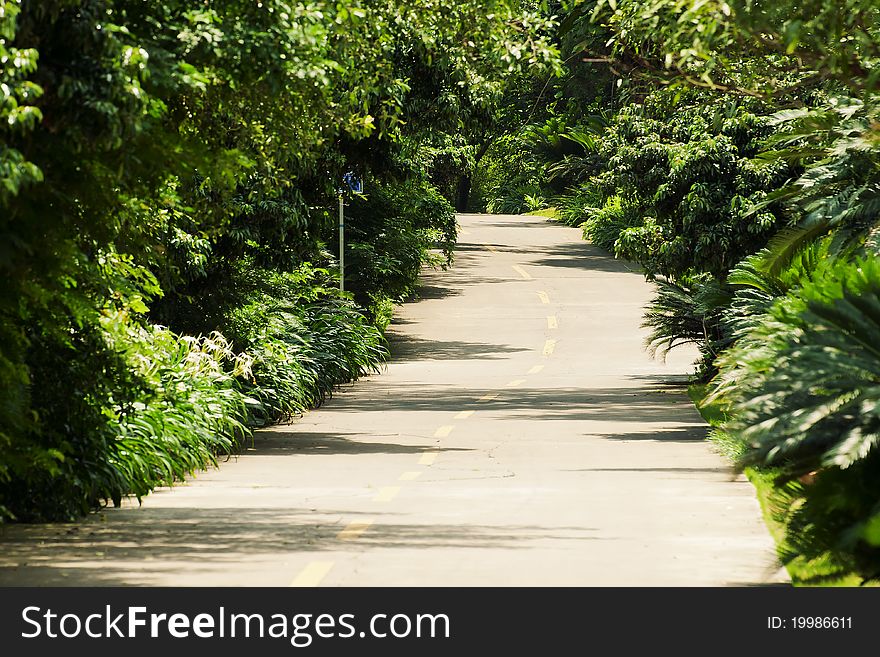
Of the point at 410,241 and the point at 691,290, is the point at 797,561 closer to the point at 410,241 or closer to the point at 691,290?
the point at 691,290

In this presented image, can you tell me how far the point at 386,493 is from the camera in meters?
14.2

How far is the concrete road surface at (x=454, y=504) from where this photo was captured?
10055 mm

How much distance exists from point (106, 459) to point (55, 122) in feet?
15.4

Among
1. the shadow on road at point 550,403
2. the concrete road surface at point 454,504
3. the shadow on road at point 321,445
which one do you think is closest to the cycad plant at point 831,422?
the concrete road surface at point 454,504

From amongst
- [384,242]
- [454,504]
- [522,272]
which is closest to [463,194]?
[522,272]

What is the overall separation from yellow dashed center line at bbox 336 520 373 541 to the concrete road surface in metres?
0.02

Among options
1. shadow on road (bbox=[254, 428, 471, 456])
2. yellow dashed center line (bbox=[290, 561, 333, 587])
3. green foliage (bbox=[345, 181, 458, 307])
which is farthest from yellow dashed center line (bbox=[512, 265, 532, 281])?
yellow dashed center line (bbox=[290, 561, 333, 587])

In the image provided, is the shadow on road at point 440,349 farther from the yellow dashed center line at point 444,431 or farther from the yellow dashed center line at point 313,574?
the yellow dashed center line at point 313,574

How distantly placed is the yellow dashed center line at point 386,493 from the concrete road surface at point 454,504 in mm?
32

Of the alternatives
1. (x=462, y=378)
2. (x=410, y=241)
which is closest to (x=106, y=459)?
(x=462, y=378)

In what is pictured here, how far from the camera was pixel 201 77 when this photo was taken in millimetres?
9969

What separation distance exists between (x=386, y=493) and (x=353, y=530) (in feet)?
7.76

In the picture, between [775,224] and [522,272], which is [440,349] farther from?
[522,272]

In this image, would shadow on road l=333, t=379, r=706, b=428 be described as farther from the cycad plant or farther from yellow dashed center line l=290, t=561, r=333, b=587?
yellow dashed center line l=290, t=561, r=333, b=587
